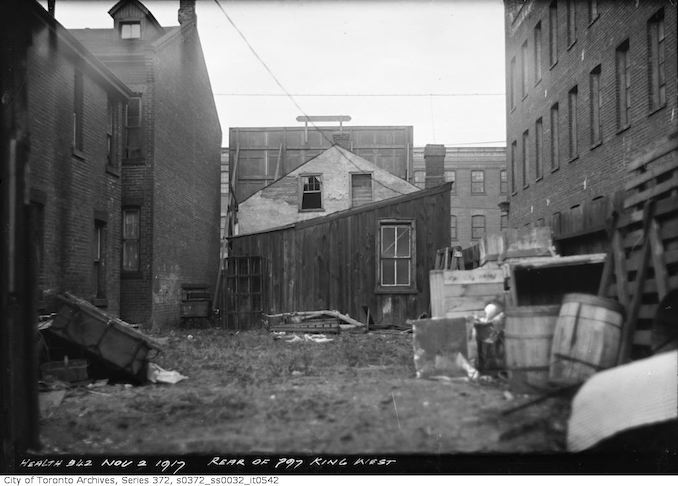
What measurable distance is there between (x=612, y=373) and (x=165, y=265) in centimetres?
1605

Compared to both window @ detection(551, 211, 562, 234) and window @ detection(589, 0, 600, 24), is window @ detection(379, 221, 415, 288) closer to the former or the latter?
window @ detection(589, 0, 600, 24)

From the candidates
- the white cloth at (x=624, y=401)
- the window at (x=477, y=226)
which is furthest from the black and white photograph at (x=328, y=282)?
the window at (x=477, y=226)

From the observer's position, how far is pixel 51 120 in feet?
35.5

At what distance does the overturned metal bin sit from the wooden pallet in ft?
20.2

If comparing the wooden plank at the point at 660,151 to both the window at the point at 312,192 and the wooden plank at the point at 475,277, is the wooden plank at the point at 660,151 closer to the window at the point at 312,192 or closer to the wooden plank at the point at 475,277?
the wooden plank at the point at 475,277

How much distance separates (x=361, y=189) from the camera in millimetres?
26172

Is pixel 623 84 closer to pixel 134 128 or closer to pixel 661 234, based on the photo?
pixel 661 234

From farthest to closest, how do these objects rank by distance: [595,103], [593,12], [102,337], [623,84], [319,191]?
[319,191]
[595,103]
[593,12]
[623,84]
[102,337]

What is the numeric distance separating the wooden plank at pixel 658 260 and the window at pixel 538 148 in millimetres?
16147

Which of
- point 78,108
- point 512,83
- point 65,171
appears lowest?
point 65,171

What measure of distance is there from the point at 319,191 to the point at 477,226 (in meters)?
23.5

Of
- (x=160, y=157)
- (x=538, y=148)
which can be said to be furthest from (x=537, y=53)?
(x=160, y=157)

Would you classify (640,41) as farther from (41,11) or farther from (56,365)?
(56,365)

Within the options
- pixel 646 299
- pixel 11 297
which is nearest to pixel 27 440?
pixel 11 297
